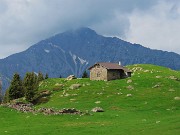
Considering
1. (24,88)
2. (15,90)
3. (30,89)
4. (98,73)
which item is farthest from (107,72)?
(15,90)

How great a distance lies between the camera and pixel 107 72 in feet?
444

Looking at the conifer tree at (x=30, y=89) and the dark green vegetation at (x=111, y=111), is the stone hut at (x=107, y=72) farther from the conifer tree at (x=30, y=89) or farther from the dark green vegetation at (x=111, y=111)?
the conifer tree at (x=30, y=89)

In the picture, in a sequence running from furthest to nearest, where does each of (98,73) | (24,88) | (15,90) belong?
(98,73), (15,90), (24,88)

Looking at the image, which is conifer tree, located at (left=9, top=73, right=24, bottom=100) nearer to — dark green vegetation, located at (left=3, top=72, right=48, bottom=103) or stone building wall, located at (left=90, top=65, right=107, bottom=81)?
dark green vegetation, located at (left=3, top=72, right=48, bottom=103)

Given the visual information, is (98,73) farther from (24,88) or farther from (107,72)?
(24,88)

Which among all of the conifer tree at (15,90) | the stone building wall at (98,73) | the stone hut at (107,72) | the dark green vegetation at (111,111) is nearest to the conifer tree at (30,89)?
the dark green vegetation at (111,111)

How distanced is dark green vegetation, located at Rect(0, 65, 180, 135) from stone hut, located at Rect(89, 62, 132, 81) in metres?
11.5

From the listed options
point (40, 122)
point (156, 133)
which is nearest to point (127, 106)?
point (40, 122)

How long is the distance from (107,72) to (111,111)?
5847 cm

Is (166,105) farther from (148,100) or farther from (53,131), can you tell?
(53,131)

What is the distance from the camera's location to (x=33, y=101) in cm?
11625

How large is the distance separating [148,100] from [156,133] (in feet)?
166

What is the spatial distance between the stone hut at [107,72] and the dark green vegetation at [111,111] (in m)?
11.5

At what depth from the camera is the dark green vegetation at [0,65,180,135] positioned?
159 ft
